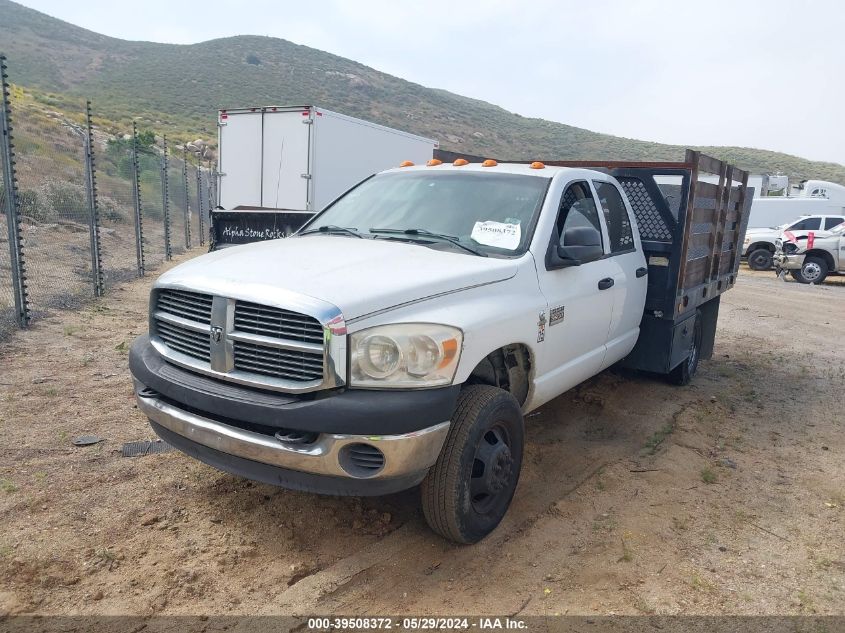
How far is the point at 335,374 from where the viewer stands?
9.12ft

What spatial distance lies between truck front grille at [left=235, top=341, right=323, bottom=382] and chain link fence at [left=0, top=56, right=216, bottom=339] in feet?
16.7

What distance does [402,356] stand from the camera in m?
2.86

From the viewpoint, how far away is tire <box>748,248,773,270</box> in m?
21.1

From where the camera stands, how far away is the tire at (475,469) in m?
3.09

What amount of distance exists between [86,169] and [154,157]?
7.39m

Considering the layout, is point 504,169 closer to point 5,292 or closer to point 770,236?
point 5,292

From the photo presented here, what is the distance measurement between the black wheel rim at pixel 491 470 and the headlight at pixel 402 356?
511mm

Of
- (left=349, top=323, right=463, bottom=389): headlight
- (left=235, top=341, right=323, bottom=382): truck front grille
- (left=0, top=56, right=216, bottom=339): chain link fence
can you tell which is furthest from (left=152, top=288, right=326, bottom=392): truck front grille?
(left=0, top=56, right=216, bottom=339): chain link fence

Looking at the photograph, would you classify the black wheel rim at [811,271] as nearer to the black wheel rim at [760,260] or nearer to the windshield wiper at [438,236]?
the black wheel rim at [760,260]

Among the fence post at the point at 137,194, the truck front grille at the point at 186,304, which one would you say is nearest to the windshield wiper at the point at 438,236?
the truck front grille at the point at 186,304

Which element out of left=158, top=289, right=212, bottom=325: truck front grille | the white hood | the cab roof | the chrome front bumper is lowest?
the chrome front bumper

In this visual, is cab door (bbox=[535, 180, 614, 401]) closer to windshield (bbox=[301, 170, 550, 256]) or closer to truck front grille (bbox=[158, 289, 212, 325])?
windshield (bbox=[301, 170, 550, 256])

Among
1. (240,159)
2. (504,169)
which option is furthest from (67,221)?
(504,169)

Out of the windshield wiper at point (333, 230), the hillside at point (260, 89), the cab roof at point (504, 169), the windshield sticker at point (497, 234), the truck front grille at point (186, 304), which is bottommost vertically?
the truck front grille at point (186, 304)
